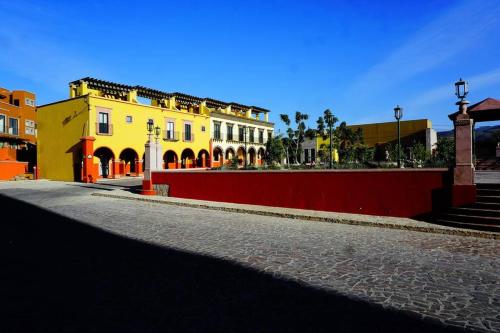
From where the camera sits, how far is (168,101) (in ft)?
122

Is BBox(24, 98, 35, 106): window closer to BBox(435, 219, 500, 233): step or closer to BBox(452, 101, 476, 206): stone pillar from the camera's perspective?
BBox(452, 101, 476, 206): stone pillar

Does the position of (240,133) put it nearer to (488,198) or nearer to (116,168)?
(116,168)

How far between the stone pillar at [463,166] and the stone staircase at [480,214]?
0.80ft

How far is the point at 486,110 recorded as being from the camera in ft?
41.6

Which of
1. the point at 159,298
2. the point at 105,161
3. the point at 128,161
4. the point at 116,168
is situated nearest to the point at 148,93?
the point at 128,161

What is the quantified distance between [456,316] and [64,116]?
33.3 meters

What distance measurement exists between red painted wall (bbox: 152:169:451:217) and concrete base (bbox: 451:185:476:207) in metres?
0.27

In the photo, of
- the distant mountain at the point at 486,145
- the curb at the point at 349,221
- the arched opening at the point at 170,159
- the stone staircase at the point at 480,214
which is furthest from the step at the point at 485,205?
the arched opening at the point at 170,159

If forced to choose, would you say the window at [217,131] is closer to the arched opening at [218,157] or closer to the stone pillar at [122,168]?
the arched opening at [218,157]

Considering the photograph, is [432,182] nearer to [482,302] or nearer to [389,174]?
[389,174]

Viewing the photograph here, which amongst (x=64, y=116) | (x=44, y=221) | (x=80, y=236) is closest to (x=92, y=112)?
(x=64, y=116)

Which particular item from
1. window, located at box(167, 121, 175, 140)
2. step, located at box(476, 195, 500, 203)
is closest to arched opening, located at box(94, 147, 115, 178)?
window, located at box(167, 121, 175, 140)

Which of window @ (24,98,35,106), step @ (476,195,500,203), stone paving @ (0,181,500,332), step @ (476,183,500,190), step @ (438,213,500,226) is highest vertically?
window @ (24,98,35,106)

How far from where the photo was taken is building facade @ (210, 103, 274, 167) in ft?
138
